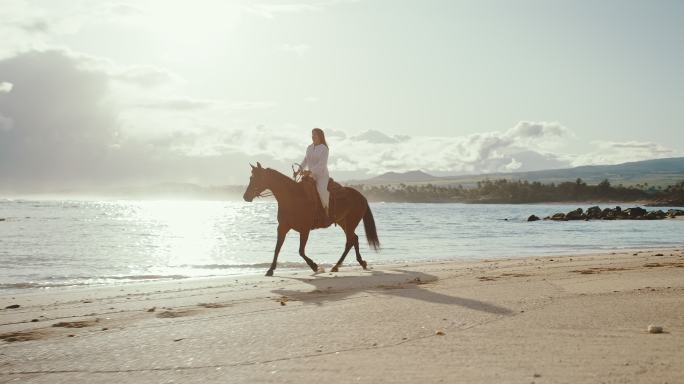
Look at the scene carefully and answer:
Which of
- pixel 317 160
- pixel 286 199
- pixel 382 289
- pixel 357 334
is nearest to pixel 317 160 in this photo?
pixel 317 160

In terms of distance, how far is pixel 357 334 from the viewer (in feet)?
19.0

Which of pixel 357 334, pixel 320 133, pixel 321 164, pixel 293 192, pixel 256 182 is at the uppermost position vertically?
pixel 320 133

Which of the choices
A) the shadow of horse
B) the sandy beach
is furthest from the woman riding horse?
the sandy beach

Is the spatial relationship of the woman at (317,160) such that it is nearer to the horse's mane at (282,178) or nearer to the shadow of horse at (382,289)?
the horse's mane at (282,178)

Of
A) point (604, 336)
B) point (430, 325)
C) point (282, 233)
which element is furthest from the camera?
point (282, 233)

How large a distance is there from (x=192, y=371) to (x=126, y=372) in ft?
1.61

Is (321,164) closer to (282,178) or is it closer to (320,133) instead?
(320,133)

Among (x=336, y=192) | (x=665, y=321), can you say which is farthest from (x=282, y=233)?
(x=665, y=321)

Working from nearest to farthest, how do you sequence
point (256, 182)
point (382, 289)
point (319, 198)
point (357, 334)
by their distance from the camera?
point (357, 334), point (382, 289), point (256, 182), point (319, 198)

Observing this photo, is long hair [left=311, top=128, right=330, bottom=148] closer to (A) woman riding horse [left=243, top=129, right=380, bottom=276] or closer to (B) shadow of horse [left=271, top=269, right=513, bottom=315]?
(A) woman riding horse [left=243, top=129, right=380, bottom=276]

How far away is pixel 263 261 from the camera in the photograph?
1820cm

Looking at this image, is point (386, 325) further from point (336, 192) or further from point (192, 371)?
point (336, 192)

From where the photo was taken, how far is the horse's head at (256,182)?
13.5 m

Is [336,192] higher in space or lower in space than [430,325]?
higher
